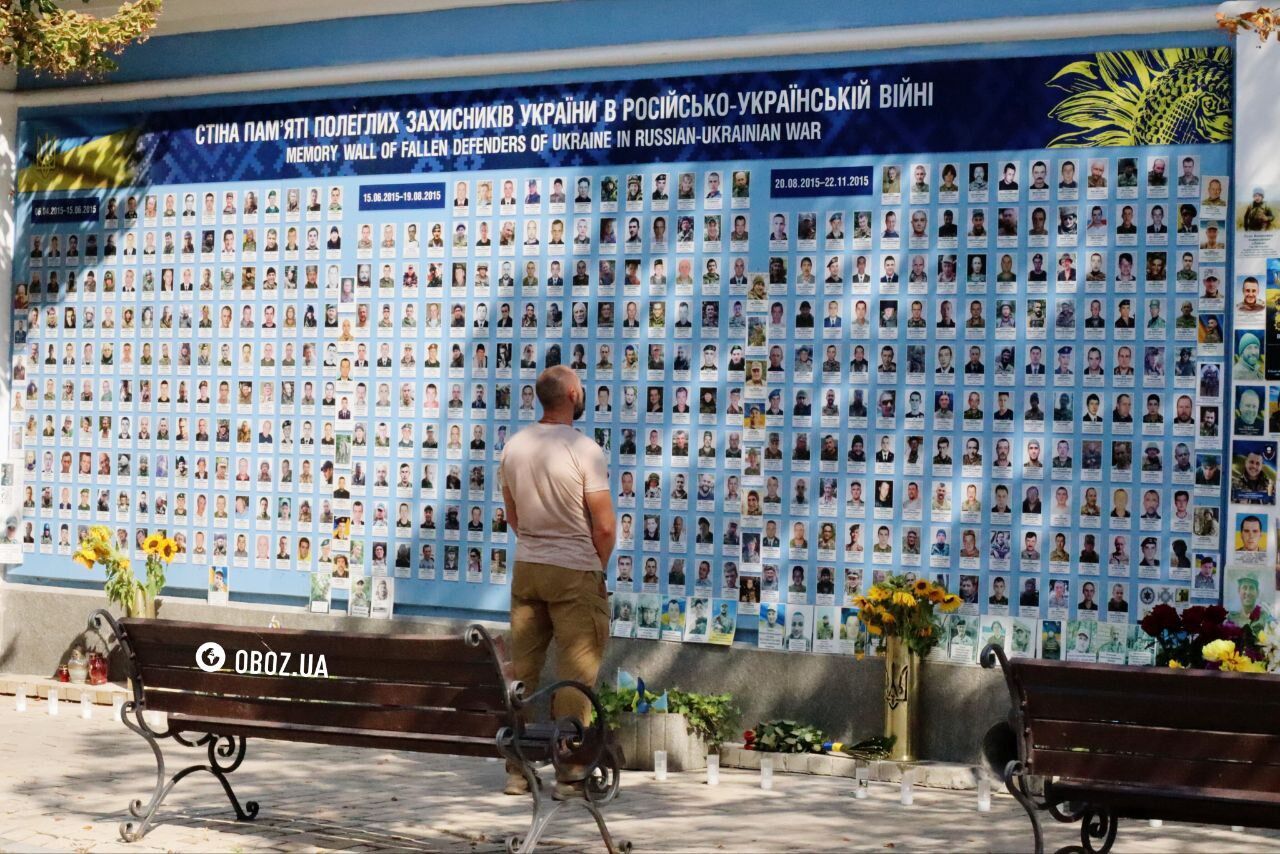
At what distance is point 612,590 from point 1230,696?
4885mm

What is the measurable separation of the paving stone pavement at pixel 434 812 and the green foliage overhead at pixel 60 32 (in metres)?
3.83

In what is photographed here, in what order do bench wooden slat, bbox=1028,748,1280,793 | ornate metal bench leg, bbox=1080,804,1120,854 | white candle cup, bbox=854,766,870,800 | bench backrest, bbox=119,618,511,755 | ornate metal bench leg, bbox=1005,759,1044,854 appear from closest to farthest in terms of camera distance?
bench wooden slat, bbox=1028,748,1280,793, ornate metal bench leg, bbox=1005,759,1044,854, ornate metal bench leg, bbox=1080,804,1120,854, bench backrest, bbox=119,618,511,755, white candle cup, bbox=854,766,870,800

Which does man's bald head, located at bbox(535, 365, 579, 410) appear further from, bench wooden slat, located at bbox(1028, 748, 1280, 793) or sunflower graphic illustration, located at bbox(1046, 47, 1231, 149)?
sunflower graphic illustration, located at bbox(1046, 47, 1231, 149)

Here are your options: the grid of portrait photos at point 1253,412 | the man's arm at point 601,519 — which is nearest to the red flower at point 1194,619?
the grid of portrait photos at point 1253,412

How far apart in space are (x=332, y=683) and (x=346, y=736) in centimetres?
Answer: 21

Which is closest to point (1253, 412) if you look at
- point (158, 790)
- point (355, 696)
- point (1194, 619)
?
point (1194, 619)

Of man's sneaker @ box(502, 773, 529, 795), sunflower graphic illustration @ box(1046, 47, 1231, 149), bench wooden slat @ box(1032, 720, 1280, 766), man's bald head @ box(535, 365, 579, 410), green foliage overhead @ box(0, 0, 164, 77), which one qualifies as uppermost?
green foliage overhead @ box(0, 0, 164, 77)

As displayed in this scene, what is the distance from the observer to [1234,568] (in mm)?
9055

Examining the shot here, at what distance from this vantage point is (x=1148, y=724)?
6.39m

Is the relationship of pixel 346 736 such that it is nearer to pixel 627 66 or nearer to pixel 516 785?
pixel 516 785

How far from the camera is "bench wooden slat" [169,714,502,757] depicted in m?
6.94

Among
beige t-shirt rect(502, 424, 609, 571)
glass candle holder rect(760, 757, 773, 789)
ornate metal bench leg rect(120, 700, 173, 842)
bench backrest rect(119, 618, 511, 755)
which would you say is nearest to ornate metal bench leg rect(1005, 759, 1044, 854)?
bench backrest rect(119, 618, 511, 755)

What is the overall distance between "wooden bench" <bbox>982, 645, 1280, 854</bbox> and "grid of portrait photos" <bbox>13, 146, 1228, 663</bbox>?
2.92m

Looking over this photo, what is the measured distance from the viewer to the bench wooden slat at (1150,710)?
243 inches
